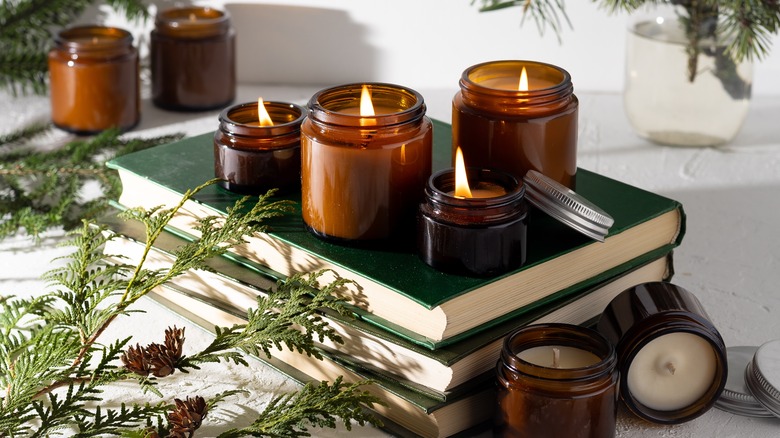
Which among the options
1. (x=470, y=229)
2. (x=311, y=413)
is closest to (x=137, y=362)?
(x=311, y=413)

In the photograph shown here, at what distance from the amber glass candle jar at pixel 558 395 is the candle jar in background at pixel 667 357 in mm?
44

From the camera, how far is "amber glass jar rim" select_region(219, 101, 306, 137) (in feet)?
2.75

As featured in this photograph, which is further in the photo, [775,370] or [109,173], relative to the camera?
[109,173]

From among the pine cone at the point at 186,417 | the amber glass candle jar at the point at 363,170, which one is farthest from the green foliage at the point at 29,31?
the pine cone at the point at 186,417

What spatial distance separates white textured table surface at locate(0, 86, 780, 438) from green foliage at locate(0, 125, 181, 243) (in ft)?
0.09

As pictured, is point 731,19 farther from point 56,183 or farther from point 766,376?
point 56,183

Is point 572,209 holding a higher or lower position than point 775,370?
higher

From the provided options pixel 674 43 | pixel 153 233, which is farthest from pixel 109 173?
pixel 674 43

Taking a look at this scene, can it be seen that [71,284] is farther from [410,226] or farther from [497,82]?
[497,82]

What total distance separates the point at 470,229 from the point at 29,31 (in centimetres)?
96

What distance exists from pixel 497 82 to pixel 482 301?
22 cm

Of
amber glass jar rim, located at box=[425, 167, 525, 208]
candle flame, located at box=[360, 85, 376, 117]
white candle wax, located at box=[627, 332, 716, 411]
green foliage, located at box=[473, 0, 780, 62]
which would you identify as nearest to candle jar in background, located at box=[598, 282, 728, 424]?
white candle wax, located at box=[627, 332, 716, 411]

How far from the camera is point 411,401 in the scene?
2.31ft

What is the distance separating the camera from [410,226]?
778mm
